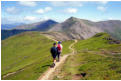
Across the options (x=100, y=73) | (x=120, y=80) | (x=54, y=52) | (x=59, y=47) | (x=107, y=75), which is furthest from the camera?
(x=59, y=47)

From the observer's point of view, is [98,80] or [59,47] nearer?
[98,80]

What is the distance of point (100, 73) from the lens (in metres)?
23.2

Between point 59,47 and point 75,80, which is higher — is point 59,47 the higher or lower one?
the higher one

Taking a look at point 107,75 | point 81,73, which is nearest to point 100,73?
point 107,75

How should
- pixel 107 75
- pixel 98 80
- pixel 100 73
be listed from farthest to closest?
pixel 100 73
pixel 107 75
pixel 98 80

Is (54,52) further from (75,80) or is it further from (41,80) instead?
(75,80)

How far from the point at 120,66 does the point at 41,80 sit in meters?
13.0

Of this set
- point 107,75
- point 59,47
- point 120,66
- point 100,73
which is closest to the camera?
point 107,75

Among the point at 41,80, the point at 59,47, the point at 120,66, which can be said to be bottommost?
the point at 41,80

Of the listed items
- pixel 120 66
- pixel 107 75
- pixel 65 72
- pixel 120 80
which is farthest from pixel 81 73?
pixel 120 80

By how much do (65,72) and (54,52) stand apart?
5549 millimetres

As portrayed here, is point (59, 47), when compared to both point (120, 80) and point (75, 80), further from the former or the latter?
point (120, 80)

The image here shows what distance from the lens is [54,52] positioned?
1203 inches

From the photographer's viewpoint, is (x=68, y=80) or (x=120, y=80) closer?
(x=120, y=80)
